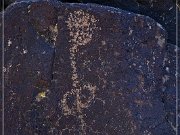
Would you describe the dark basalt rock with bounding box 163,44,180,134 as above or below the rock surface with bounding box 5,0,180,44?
below

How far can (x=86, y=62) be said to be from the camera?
5.70 feet

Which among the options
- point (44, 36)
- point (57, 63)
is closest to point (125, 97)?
point (57, 63)

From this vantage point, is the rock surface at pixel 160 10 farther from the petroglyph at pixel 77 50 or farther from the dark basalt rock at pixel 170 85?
the petroglyph at pixel 77 50

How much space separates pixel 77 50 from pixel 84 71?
4.0 inches

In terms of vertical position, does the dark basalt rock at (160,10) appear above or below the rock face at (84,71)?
above

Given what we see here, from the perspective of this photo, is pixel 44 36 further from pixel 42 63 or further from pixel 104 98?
pixel 104 98

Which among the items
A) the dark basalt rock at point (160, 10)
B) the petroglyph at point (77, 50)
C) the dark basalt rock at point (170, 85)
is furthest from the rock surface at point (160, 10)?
the petroglyph at point (77, 50)

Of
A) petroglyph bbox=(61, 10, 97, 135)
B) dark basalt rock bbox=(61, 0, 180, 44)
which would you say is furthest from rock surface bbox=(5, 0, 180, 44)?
petroglyph bbox=(61, 10, 97, 135)

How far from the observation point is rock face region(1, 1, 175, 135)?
173 cm

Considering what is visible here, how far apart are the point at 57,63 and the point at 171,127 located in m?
0.61

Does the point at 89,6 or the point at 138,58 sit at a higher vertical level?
the point at 89,6

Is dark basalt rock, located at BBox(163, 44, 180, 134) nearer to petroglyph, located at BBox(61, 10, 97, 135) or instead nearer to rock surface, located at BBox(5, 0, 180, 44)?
rock surface, located at BBox(5, 0, 180, 44)

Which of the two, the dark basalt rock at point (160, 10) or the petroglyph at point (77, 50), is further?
the dark basalt rock at point (160, 10)

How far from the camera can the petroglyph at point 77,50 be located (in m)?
1.74
